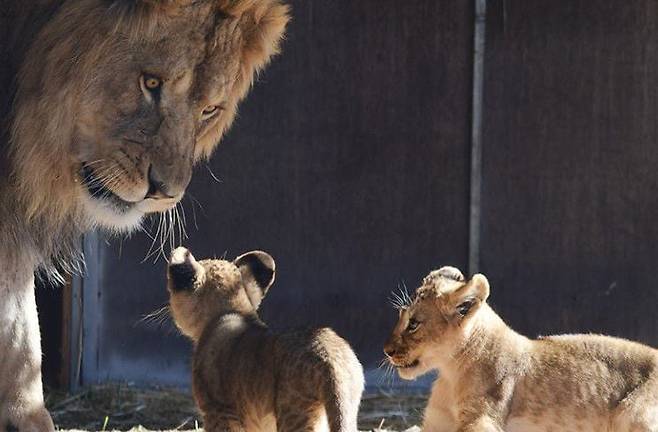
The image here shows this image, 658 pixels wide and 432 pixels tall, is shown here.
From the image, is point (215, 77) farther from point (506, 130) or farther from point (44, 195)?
point (506, 130)

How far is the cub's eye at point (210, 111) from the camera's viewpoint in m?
4.08

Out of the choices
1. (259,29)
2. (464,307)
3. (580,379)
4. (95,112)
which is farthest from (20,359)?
(580,379)

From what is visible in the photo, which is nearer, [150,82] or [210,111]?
[150,82]

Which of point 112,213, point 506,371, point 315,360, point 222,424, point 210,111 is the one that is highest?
point 210,111

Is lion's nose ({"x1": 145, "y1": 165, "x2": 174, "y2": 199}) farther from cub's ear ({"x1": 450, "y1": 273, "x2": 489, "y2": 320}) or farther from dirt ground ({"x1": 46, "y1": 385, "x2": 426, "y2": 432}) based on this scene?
dirt ground ({"x1": 46, "y1": 385, "x2": 426, "y2": 432})

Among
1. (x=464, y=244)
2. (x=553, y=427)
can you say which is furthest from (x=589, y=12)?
(x=553, y=427)

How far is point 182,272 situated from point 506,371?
41.2 inches

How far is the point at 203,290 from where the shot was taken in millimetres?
4766

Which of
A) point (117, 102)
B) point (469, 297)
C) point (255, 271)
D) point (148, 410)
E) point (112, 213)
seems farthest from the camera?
point (148, 410)

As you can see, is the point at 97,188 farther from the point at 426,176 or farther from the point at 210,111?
the point at 426,176

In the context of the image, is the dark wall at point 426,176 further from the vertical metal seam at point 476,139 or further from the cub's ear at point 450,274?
the cub's ear at point 450,274

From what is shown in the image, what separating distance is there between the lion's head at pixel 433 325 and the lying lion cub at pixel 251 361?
34cm

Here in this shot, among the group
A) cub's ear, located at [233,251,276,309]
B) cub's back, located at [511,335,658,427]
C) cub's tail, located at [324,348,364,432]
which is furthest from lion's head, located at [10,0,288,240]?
cub's back, located at [511,335,658,427]

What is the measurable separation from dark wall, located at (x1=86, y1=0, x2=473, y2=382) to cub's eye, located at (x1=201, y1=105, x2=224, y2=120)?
2103 millimetres
